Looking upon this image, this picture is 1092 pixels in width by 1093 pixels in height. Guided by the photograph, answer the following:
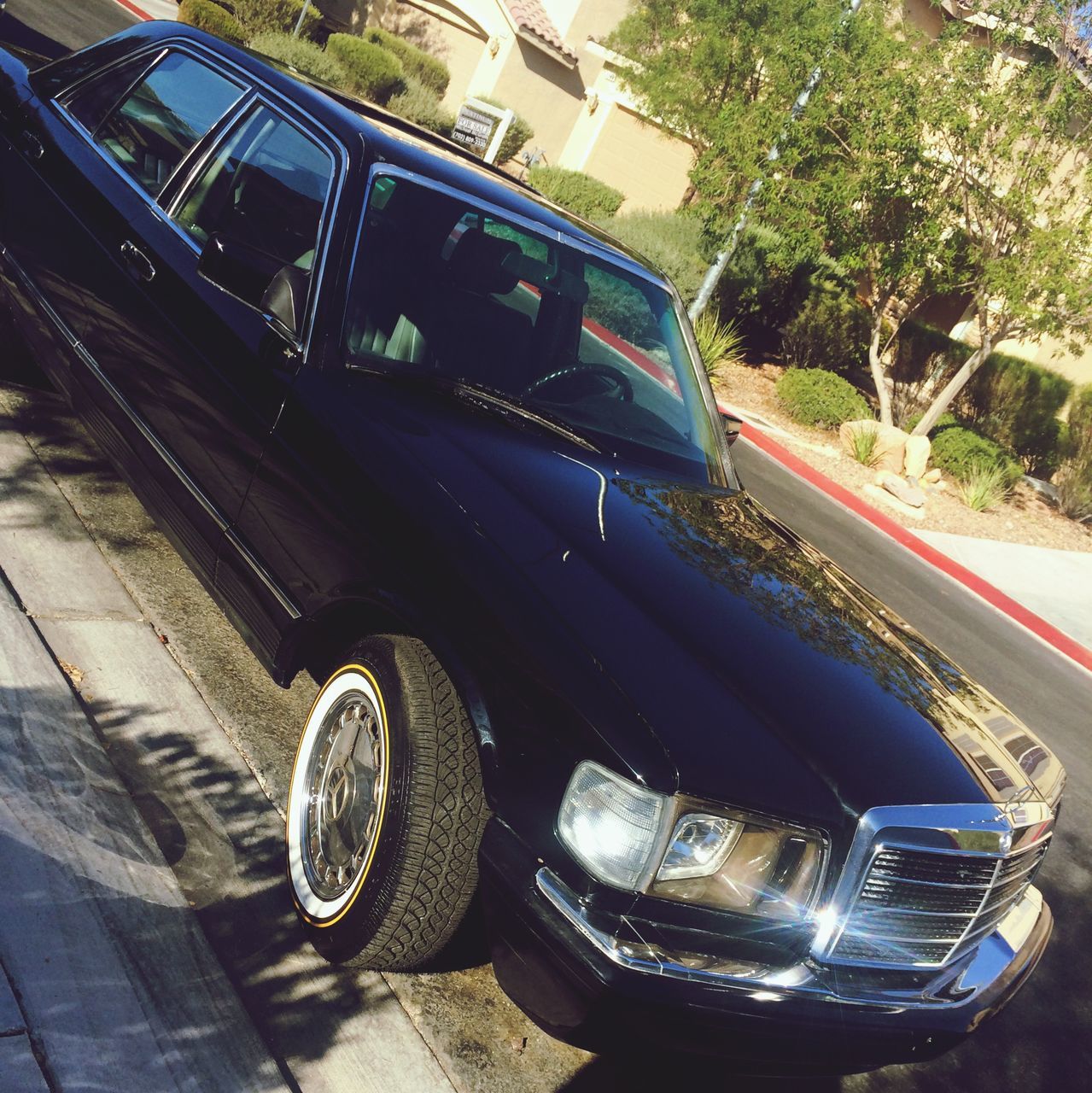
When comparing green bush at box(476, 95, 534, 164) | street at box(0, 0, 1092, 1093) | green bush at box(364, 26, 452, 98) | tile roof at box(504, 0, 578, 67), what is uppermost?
tile roof at box(504, 0, 578, 67)

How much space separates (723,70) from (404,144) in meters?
16.8

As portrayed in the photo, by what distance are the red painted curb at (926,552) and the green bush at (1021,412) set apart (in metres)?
5.86

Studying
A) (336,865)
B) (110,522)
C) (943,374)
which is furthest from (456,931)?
(943,374)

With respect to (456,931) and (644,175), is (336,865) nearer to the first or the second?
(456,931)

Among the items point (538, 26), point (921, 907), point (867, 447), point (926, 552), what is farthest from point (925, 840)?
point (538, 26)

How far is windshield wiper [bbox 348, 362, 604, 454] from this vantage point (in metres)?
3.39

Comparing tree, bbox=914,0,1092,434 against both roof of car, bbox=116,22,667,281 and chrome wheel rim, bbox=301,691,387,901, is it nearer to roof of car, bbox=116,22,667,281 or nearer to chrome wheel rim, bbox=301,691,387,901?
roof of car, bbox=116,22,667,281

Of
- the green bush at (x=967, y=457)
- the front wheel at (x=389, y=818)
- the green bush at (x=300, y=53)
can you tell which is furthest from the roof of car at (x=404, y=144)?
the green bush at (x=300, y=53)

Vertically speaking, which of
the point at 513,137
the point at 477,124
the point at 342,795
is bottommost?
the point at 342,795

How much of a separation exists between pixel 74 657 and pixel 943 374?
17285 millimetres

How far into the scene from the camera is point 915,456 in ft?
49.1

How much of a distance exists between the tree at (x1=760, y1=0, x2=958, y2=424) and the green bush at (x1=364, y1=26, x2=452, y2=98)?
14816 mm

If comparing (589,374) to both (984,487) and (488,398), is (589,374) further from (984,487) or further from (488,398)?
(984,487)

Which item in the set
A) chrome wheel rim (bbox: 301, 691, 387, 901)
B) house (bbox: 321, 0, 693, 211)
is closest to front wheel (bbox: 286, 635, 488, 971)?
chrome wheel rim (bbox: 301, 691, 387, 901)
